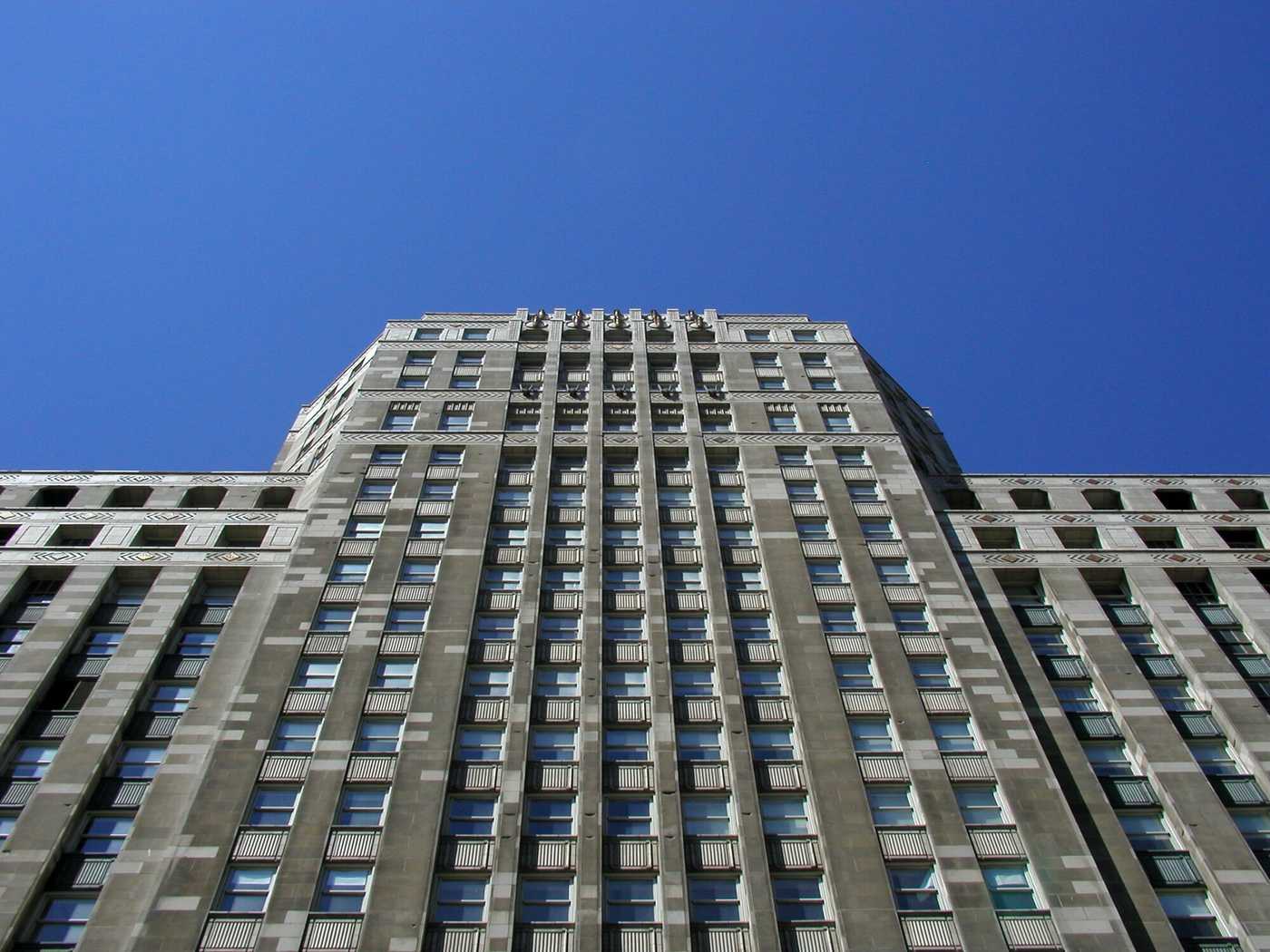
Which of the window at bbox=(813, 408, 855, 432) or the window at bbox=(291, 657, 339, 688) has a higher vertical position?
the window at bbox=(813, 408, 855, 432)

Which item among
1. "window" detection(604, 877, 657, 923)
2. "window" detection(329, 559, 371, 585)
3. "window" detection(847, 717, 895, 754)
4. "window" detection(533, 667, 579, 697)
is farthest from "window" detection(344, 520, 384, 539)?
"window" detection(847, 717, 895, 754)

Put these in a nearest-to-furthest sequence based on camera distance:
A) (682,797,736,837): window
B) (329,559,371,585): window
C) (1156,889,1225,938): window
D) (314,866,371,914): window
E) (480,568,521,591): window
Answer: (314,866,371,914): window
(1156,889,1225,938): window
(682,797,736,837): window
(480,568,521,591): window
(329,559,371,585): window

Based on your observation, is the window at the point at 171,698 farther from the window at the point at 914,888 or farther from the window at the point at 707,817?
the window at the point at 914,888

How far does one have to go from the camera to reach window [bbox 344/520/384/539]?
52.0 meters

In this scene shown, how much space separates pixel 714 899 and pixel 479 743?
31.3 ft

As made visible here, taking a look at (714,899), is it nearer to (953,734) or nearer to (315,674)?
(953,734)

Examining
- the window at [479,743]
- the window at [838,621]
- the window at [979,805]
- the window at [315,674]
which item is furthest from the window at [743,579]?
the window at [315,674]

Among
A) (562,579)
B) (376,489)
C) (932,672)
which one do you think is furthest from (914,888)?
(376,489)

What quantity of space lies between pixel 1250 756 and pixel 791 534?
61.4ft

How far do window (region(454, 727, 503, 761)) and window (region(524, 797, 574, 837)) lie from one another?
2.31 m

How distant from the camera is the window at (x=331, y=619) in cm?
4588

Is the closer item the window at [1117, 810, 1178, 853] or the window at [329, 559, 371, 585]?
the window at [1117, 810, 1178, 853]

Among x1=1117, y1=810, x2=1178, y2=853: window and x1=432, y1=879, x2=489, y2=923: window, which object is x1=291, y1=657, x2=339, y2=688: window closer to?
x1=432, y1=879, x2=489, y2=923: window

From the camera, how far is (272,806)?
37.9 metres
